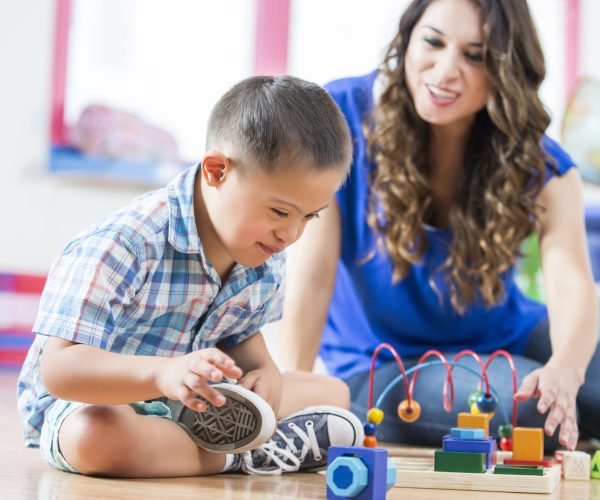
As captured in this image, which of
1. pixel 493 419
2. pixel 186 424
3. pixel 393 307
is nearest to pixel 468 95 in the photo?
pixel 393 307

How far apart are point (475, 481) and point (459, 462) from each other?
29 mm

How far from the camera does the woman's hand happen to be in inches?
49.4

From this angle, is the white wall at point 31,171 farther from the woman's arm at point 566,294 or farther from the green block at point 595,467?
the green block at point 595,467

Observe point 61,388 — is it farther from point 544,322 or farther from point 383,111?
point 544,322

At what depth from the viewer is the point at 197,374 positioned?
85cm

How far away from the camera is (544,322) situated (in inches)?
68.4

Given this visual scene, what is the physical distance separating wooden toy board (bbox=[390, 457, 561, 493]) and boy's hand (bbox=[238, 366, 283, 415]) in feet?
0.58

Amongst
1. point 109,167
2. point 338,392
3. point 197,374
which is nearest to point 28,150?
point 109,167

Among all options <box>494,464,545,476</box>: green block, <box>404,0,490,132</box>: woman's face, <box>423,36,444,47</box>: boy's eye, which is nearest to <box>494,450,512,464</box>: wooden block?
<box>494,464,545,476</box>: green block

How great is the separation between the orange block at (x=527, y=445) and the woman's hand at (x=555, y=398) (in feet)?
0.09

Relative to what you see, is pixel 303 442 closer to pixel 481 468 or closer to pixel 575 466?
pixel 481 468

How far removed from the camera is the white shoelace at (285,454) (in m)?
1.14

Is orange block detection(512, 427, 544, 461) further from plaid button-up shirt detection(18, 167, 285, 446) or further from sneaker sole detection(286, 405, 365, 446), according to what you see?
plaid button-up shirt detection(18, 167, 285, 446)

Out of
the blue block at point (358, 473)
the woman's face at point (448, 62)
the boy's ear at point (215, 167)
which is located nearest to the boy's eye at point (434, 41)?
the woman's face at point (448, 62)
